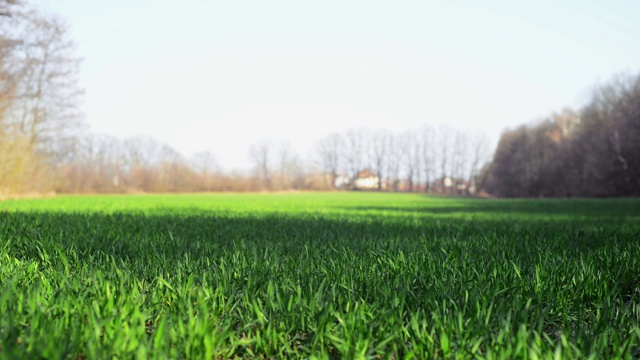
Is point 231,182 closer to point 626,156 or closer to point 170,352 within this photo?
point 626,156

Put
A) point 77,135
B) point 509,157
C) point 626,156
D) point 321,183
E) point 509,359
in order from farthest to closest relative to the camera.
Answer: point 321,183
point 509,157
point 626,156
point 77,135
point 509,359

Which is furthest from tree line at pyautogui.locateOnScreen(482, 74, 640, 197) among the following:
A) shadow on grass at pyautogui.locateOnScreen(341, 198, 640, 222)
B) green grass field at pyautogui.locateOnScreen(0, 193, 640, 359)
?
green grass field at pyautogui.locateOnScreen(0, 193, 640, 359)

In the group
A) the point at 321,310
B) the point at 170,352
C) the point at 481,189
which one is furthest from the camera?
the point at 481,189

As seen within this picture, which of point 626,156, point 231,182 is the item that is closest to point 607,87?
point 626,156

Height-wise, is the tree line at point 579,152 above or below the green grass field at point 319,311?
above

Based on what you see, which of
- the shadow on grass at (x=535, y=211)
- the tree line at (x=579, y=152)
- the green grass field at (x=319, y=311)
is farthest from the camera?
the tree line at (x=579, y=152)

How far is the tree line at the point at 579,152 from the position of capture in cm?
4547

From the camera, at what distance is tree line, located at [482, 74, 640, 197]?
149 feet

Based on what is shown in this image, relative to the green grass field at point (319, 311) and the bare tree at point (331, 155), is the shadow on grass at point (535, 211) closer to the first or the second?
the green grass field at point (319, 311)

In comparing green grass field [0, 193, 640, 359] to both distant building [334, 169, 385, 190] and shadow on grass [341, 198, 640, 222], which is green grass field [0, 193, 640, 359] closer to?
shadow on grass [341, 198, 640, 222]

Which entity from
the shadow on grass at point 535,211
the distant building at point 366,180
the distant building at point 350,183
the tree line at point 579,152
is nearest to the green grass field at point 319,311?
the shadow on grass at point 535,211

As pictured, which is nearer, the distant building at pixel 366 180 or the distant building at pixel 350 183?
the distant building at pixel 350 183

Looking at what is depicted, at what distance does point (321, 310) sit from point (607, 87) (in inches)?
2500

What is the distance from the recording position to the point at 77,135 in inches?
1203
